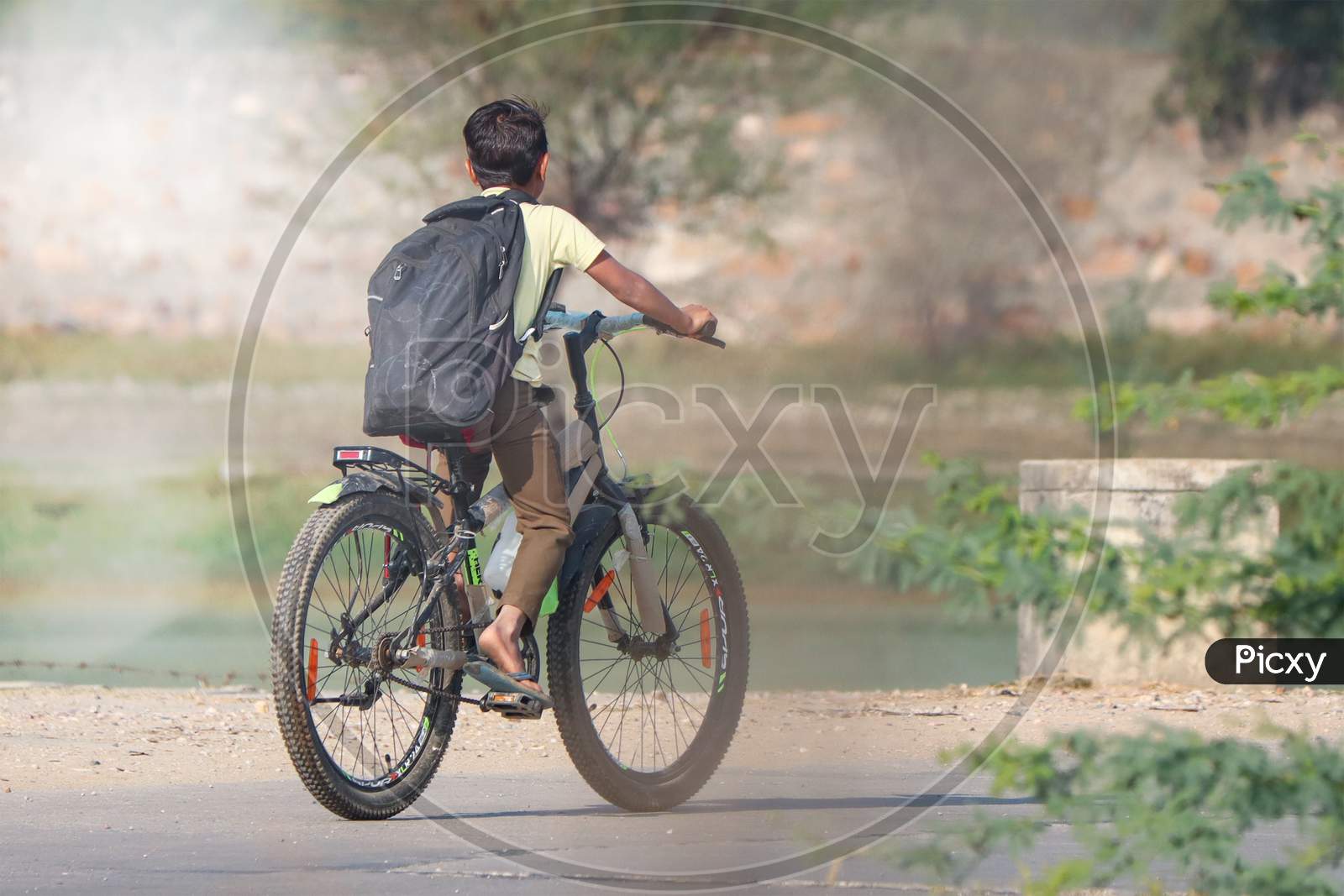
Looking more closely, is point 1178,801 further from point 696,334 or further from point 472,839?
point 696,334

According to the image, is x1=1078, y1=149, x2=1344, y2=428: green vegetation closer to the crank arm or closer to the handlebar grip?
the handlebar grip

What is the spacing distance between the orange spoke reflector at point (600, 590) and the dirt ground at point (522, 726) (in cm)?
101

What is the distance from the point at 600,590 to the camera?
4.98m

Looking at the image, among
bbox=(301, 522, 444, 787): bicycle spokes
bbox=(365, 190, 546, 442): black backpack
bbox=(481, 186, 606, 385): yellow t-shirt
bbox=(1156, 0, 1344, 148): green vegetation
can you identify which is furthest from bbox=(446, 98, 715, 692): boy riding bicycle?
bbox=(1156, 0, 1344, 148): green vegetation

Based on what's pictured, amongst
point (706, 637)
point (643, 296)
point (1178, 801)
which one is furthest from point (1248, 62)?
point (1178, 801)

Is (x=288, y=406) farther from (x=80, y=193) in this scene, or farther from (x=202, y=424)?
(x=80, y=193)

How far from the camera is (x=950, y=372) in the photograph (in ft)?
63.9

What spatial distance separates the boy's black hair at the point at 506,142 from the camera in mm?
4719

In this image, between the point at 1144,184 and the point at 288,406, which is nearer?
the point at 288,406

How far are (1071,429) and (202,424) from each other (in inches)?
336

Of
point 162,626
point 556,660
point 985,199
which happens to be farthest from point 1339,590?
point 985,199

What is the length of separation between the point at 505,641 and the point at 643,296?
0.87 metres

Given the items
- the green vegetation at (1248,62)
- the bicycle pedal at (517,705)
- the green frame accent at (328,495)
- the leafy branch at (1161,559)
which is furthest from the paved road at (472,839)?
the green vegetation at (1248,62)

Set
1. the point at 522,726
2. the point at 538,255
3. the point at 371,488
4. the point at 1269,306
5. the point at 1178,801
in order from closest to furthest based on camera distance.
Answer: the point at 1178,801
the point at 1269,306
the point at 371,488
the point at 538,255
the point at 522,726
